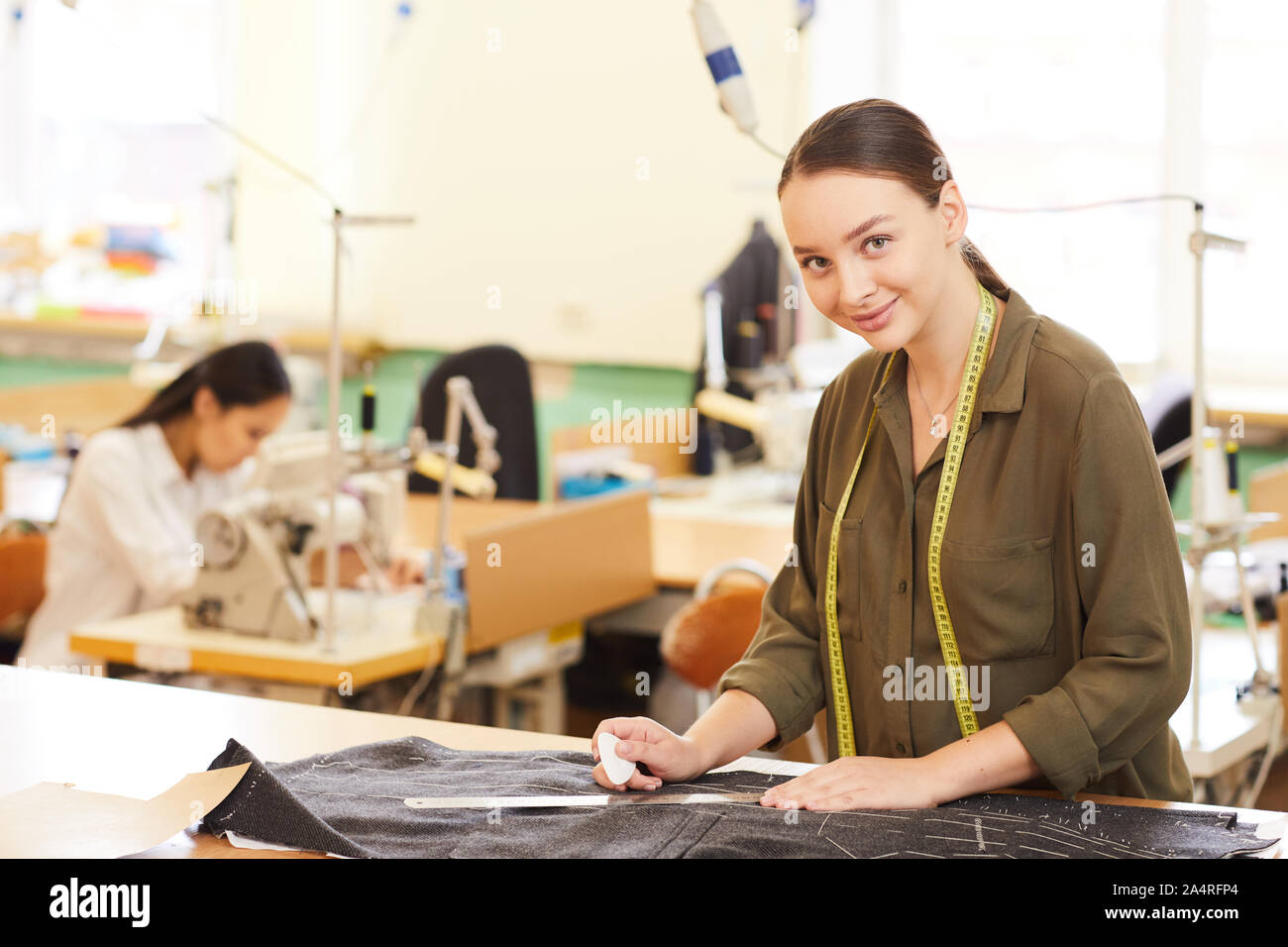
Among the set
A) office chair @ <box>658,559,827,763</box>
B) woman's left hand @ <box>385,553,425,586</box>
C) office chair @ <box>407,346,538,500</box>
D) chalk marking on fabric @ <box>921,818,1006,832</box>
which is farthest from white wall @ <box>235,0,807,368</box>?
chalk marking on fabric @ <box>921,818,1006,832</box>

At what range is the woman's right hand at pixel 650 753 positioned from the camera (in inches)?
54.1

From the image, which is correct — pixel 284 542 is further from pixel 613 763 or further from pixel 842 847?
pixel 842 847

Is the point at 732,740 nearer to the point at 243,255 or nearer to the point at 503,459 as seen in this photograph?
the point at 503,459

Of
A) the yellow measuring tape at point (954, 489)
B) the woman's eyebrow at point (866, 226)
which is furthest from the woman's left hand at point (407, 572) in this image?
the woman's eyebrow at point (866, 226)

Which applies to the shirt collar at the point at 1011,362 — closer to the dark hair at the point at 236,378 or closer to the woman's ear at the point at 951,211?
the woman's ear at the point at 951,211

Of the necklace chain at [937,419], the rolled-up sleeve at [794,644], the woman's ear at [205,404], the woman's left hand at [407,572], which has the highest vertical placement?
the woman's ear at [205,404]

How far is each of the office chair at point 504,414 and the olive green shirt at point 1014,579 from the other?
2.75 m

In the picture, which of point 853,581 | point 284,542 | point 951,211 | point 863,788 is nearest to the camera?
point 863,788

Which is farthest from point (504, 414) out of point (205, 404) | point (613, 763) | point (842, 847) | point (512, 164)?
point (842, 847)

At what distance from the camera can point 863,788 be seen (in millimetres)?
1290

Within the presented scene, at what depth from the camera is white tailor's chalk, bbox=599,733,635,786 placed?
1360mm

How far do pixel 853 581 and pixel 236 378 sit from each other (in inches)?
74.3

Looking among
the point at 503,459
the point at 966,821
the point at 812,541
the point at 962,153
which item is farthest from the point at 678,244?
the point at 966,821

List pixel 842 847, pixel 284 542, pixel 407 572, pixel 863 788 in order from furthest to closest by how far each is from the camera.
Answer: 1. pixel 407 572
2. pixel 284 542
3. pixel 863 788
4. pixel 842 847
